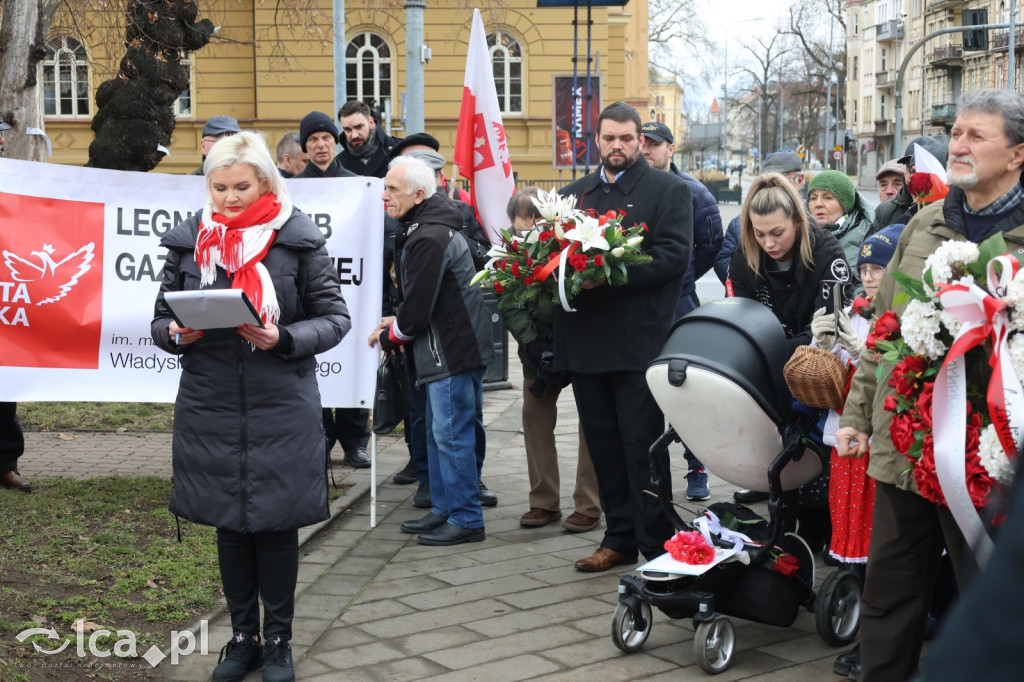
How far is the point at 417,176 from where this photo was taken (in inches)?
247

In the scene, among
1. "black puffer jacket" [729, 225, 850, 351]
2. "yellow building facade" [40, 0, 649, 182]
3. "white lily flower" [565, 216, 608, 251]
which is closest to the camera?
"black puffer jacket" [729, 225, 850, 351]

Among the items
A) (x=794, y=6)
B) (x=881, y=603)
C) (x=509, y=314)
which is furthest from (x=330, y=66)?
(x=794, y=6)

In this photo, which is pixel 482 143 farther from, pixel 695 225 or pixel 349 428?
pixel 349 428

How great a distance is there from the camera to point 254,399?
4391mm

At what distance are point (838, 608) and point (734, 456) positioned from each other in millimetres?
785

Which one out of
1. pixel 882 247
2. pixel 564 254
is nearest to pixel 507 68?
pixel 564 254

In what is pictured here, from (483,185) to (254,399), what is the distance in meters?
4.46

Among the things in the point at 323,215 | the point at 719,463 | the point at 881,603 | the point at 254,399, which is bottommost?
the point at 881,603

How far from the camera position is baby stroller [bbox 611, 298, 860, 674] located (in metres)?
4.61

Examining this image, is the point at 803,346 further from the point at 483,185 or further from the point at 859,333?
the point at 483,185

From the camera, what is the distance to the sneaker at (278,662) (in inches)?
174

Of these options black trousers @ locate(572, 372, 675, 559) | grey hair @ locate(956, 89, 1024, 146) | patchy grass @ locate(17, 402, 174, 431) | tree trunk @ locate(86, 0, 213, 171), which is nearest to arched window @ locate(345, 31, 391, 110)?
tree trunk @ locate(86, 0, 213, 171)

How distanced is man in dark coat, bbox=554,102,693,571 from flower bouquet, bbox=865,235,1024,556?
81.5 inches

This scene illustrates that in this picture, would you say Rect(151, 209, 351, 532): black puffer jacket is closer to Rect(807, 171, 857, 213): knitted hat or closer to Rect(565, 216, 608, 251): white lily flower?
Rect(565, 216, 608, 251): white lily flower
